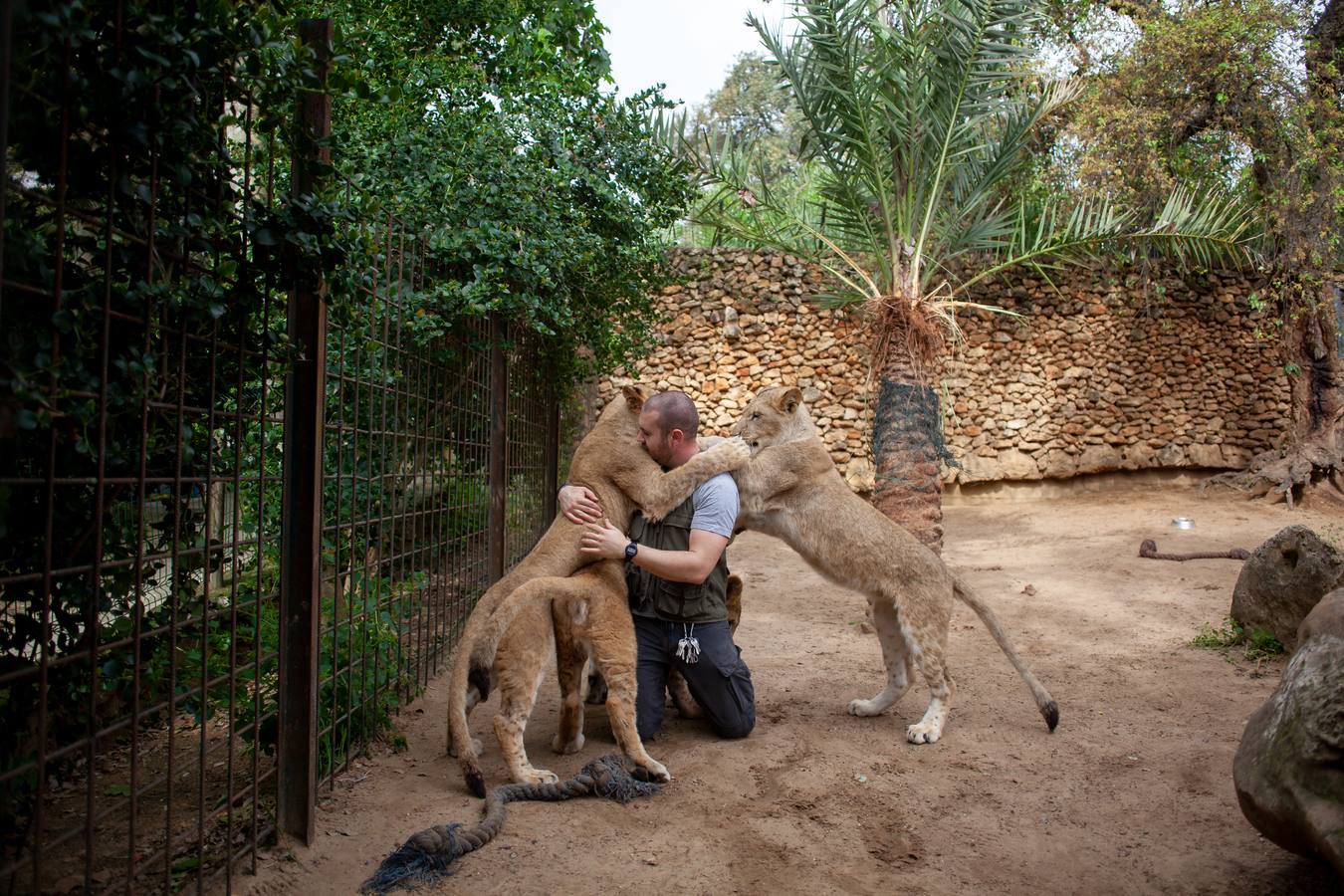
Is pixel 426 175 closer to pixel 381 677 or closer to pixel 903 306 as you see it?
pixel 381 677

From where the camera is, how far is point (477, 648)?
3.77 metres

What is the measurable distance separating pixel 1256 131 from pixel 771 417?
412 inches

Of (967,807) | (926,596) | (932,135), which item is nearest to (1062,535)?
(932,135)

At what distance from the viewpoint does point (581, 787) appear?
369 cm

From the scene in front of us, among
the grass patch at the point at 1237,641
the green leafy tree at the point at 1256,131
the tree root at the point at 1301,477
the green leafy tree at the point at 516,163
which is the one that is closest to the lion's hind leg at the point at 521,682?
the green leafy tree at the point at 516,163

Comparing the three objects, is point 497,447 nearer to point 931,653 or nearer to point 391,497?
point 391,497

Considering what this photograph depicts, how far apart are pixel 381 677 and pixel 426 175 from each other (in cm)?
315

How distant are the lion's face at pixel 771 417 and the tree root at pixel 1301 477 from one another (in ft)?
34.0

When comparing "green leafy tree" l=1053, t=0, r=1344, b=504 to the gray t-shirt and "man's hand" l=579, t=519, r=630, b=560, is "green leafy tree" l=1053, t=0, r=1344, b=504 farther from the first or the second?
"man's hand" l=579, t=519, r=630, b=560

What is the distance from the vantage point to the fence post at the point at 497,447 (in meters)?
6.26

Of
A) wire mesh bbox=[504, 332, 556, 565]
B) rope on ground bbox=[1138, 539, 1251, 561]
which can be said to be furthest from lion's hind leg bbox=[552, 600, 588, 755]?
rope on ground bbox=[1138, 539, 1251, 561]

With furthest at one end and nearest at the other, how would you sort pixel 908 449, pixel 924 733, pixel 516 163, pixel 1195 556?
1. pixel 1195 556
2. pixel 908 449
3. pixel 516 163
4. pixel 924 733

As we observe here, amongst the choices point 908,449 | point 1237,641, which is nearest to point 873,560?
point 1237,641

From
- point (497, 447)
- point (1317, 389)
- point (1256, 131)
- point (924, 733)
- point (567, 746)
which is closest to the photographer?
point (567, 746)
